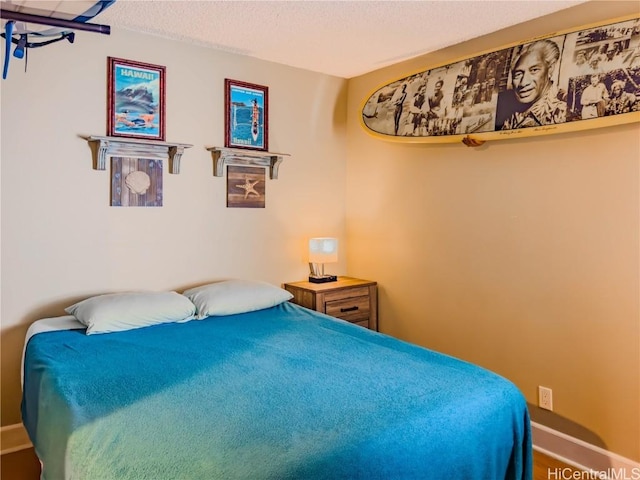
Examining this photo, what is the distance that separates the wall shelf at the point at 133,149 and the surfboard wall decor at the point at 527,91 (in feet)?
4.65

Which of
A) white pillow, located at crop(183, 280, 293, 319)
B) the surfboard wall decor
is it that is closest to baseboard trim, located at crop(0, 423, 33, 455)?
white pillow, located at crop(183, 280, 293, 319)

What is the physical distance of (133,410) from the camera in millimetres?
1578

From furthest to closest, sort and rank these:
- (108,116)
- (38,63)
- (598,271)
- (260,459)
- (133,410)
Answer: (108,116), (38,63), (598,271), (133,410), (260,459)

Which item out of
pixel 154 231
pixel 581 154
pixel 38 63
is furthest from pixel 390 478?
pixel 38 63

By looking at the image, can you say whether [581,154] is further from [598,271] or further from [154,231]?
[154,231]

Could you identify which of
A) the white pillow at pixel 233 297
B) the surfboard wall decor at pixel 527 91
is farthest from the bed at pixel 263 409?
the surfboard wall decor at pixel 527 91

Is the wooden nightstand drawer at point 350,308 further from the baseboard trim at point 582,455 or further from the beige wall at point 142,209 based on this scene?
the baseboard trim at point 582,455

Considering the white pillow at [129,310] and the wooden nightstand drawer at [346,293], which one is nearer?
the white pillow at [129,310]

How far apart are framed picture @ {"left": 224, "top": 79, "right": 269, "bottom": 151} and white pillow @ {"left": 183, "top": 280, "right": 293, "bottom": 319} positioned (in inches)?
38.8

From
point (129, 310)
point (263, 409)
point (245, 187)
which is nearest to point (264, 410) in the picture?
point (263, 409)

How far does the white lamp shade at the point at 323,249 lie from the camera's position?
3492mm

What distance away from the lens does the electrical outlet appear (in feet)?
8.65

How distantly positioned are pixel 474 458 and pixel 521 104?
1.86 metres

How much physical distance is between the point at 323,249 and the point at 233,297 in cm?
87
